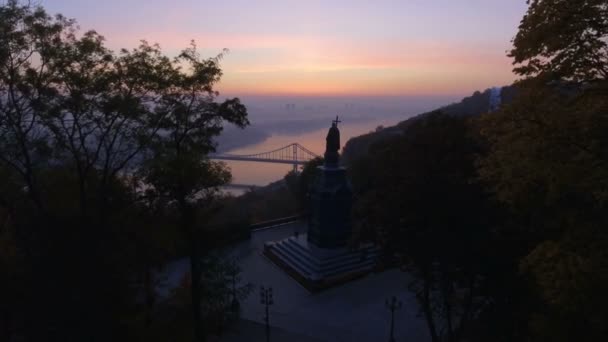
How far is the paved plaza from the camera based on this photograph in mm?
9023

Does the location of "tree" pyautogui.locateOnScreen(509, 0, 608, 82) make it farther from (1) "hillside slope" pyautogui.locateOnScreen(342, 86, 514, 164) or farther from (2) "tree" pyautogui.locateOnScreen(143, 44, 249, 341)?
(1) "hillside slope" pyautogui.locateOnScreen(342, 86, 514, 164)

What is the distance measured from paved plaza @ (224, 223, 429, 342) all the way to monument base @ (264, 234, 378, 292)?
190mm

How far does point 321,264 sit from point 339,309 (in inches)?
69.2

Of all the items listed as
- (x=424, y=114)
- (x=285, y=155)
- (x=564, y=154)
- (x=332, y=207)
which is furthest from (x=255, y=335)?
(x=285, y=155)

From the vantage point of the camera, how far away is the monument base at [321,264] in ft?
37.3

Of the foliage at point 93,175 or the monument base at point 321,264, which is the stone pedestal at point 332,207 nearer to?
the monument base at point 321,264

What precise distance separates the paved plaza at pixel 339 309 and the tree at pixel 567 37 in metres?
6.43

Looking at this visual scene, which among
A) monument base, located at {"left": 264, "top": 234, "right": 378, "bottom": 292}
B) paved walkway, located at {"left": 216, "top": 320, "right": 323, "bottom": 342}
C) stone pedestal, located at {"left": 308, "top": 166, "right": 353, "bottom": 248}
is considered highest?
stone pedestal, located at {"left": 308, "top": 166, "right": 353, "bottom": 248}

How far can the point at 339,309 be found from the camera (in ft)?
33.1

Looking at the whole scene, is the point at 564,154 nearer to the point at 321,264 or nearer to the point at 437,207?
the point at 437,207

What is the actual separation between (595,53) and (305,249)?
9.88 m

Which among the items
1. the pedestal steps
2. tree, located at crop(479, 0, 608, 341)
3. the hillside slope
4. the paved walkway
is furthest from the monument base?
tree, located at crop(479, 0, 608, 341)

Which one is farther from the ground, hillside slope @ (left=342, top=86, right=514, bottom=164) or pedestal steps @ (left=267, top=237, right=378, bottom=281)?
hillside slope @ (left=342, top=86, right=514, bottom=164)

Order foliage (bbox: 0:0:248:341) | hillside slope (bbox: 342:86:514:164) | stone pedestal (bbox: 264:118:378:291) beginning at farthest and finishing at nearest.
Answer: hillside slope (bbox: 342:86:514:164)
stone pedestal (bbox: 264:118:378:291)
foliage (bbox: 0:0:248:341)
